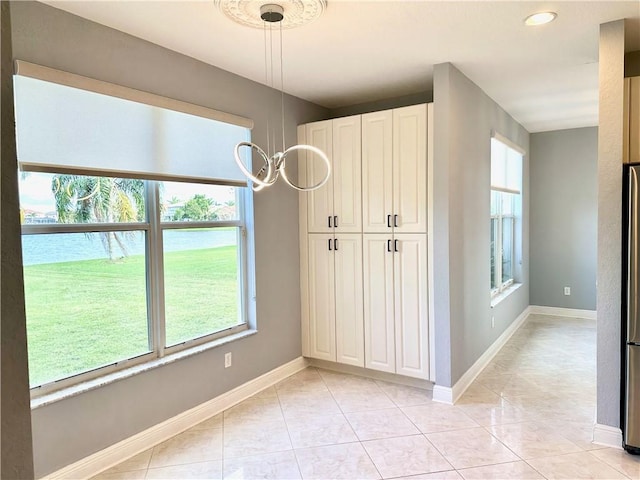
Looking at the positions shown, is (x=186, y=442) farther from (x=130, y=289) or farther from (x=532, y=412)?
(x=532, y=412)

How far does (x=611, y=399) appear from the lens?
2.54 m

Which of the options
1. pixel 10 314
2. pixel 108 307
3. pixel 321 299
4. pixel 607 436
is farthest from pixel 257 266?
pixel 10 314

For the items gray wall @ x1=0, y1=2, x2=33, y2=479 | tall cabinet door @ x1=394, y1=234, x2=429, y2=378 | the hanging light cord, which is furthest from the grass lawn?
gray wall @ x1=0, y1=2, x2=33, y2=479

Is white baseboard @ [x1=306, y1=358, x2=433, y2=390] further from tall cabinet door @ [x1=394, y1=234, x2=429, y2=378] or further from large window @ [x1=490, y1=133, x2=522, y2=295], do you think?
large window @ [x1=490, y1=133, x2=522, y2=295]

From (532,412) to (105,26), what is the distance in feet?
12.3

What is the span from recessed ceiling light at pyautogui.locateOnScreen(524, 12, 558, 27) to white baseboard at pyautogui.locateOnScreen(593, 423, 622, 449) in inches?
95.3

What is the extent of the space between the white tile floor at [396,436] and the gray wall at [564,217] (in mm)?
2366

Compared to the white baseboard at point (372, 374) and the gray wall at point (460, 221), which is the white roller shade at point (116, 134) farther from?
the white baseboard at point (372, 374)

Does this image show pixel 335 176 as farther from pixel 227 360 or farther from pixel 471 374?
pixel 471 374

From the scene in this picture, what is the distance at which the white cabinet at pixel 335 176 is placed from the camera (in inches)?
145

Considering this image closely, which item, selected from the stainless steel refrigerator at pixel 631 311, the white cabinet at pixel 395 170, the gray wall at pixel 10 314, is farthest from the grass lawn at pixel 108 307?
the stainless steel refrigerator at pixel 631 311

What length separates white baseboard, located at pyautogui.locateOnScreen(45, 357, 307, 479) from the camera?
2.33 m

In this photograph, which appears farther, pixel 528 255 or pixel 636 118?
pixel 528 255

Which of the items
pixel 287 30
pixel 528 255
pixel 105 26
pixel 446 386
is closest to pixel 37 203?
pixel 105 26
